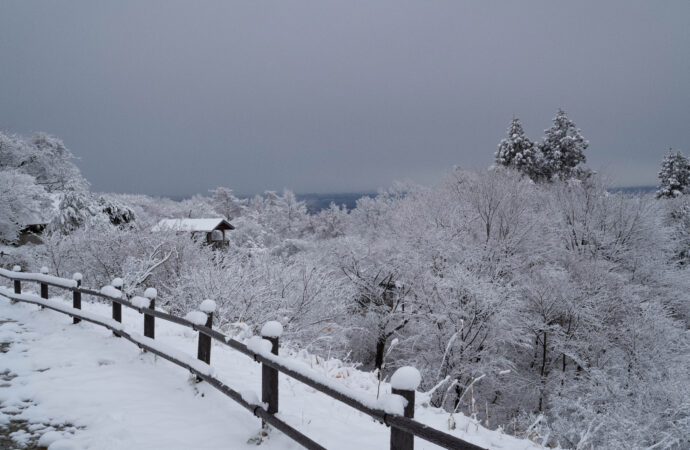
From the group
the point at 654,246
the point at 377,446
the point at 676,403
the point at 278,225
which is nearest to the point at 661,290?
the point at 654,246

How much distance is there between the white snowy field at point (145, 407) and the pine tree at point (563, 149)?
36.9 metres

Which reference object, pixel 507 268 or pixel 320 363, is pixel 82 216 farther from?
pixel 507 268

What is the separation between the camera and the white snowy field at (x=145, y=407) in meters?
3.70

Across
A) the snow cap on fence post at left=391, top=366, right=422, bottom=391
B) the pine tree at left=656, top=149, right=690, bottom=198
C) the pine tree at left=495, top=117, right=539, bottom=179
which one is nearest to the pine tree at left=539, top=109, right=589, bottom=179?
the pine tree at left=495, top=117, right=539, bottom=179

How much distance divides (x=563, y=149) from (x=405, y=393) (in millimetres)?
40719

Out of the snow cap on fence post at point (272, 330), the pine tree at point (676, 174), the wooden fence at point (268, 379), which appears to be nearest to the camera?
the wooden fence at point (268, 379)

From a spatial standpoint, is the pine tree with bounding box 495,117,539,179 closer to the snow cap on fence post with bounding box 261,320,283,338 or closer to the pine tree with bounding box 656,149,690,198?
the pine tree with bounding box 656,149,690,198

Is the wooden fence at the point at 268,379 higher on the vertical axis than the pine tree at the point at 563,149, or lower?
lower

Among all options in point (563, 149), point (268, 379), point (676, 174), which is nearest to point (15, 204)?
point (268, 379)

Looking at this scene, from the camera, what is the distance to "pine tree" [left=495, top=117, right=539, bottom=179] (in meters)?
36.7

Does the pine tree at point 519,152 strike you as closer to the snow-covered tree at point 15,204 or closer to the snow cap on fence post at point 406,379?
the snow cap on fence post at point 406,379

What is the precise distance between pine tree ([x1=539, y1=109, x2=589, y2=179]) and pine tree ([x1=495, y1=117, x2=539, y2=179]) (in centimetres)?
131

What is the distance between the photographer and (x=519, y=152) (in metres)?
36.8

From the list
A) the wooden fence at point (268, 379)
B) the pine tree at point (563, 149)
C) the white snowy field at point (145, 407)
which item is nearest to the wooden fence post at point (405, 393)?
the wooden fence at point (268, 379)
